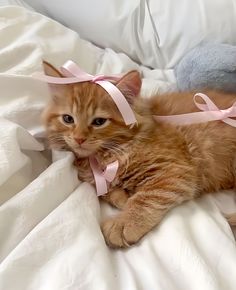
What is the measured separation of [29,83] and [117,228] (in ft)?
1.73

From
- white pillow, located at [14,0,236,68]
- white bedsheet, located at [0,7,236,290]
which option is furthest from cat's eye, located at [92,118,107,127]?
white pillow, located at [14,0,236,68]

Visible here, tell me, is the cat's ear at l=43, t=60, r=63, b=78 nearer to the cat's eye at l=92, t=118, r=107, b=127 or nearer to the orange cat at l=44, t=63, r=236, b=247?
the orange cat at l=44, t=63, r=236, b=247

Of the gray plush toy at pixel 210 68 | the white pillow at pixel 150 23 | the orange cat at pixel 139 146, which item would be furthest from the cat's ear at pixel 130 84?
the white pillow at pixel 150 23

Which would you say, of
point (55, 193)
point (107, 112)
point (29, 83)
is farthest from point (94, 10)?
point (55, 193)

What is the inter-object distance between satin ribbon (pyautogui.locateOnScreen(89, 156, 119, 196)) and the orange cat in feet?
0.06

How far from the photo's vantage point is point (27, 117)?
1292 mm

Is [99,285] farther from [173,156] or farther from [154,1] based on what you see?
[154,1]

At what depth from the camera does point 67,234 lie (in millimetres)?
1013

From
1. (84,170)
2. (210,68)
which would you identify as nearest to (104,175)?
(84,170)

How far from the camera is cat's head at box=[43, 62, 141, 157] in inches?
47.0

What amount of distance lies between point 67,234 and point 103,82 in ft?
1.37

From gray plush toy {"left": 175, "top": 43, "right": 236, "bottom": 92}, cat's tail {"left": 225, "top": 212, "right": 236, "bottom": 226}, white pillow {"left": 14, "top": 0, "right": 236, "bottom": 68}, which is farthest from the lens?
white pillow {"left": 14, "top": 0, "right": 236, "bottom": 68}

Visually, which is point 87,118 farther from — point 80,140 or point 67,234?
point 67,234

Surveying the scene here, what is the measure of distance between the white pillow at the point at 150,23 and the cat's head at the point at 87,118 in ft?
1.57
